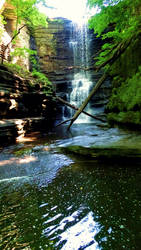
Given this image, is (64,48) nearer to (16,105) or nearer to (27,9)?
(27,9)

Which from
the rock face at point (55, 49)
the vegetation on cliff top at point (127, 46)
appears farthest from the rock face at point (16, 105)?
the rock face at point (55, 49)

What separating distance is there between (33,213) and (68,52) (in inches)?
1014

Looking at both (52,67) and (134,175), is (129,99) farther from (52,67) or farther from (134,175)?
(52,67)

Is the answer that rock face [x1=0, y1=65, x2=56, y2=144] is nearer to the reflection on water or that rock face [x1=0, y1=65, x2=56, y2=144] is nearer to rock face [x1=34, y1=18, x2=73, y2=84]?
the reflection on water

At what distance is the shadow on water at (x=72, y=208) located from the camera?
3.49 ft

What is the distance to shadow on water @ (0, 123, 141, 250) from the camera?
1.06m

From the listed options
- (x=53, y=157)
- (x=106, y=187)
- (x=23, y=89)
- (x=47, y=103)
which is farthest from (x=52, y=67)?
(x=106, y=187)

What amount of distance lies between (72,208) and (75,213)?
0.09 m

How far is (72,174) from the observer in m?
2.34

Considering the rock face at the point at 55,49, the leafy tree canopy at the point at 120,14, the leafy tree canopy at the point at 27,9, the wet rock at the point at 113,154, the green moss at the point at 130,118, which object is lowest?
the wet rock at the point at 113,154

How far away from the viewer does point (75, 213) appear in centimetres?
138

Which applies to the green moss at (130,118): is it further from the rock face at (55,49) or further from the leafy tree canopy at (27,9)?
the rock face at (55,49)

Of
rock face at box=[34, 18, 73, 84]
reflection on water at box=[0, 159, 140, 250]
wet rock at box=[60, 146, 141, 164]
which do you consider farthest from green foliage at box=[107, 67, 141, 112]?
rock face at box=[34, 18, 73, 84]

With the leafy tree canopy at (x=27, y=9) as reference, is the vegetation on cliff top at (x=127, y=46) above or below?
below
